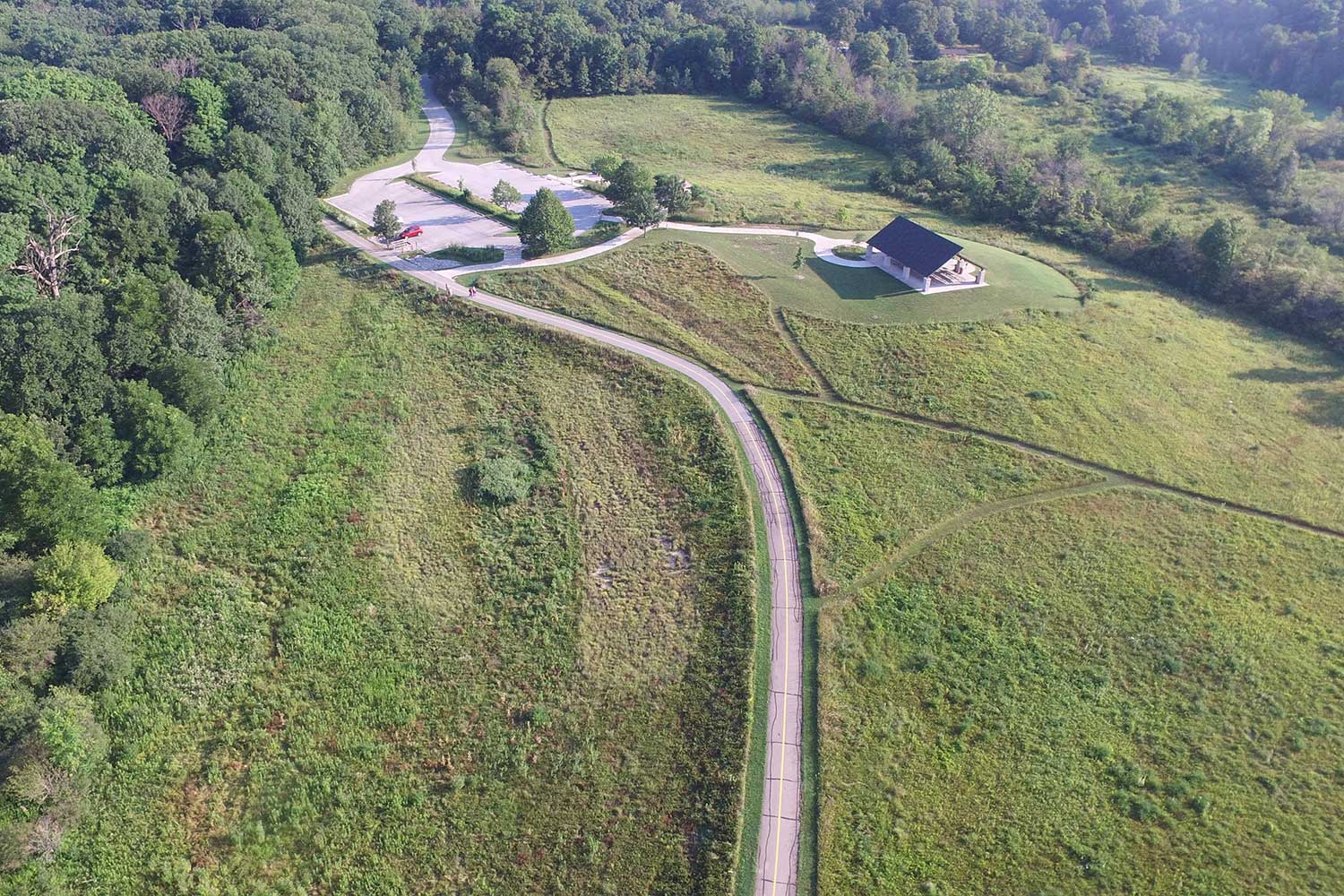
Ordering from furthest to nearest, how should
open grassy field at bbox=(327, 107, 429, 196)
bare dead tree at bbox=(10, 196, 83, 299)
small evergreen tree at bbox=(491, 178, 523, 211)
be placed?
1. open grassy field at bbox=(327, 107, 429, 196)
2. small evergreen tree at bbox=(491, 178, 523, 211)
3. bare dead tree at bbox=(10, 196, 83, 299)

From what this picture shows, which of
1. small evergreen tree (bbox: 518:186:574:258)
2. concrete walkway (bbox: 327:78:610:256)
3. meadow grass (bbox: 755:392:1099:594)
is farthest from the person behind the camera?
concrete walkway (bbox: 327:78:610:256)

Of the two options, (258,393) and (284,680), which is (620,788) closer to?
(284,680)

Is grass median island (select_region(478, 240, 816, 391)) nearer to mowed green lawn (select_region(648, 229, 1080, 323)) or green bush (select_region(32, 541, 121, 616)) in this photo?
mowed green lawn (select_region(648, 229, 1080, 323))

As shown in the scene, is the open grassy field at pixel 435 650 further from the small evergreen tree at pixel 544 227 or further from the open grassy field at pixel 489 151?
the open grassy field at pixel 489 151

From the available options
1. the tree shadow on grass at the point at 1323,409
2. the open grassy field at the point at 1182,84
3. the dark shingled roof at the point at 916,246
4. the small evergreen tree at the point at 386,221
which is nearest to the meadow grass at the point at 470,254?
the small evergreen tree at the point at 386,221

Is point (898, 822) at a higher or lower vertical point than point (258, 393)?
lower

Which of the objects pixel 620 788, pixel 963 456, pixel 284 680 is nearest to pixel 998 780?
pixel 620 788

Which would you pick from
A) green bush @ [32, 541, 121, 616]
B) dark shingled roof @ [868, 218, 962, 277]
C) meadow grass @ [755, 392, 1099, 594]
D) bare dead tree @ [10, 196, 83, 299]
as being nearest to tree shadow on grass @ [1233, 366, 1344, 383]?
meadow grass @ [755, 392, 1099, 594]
